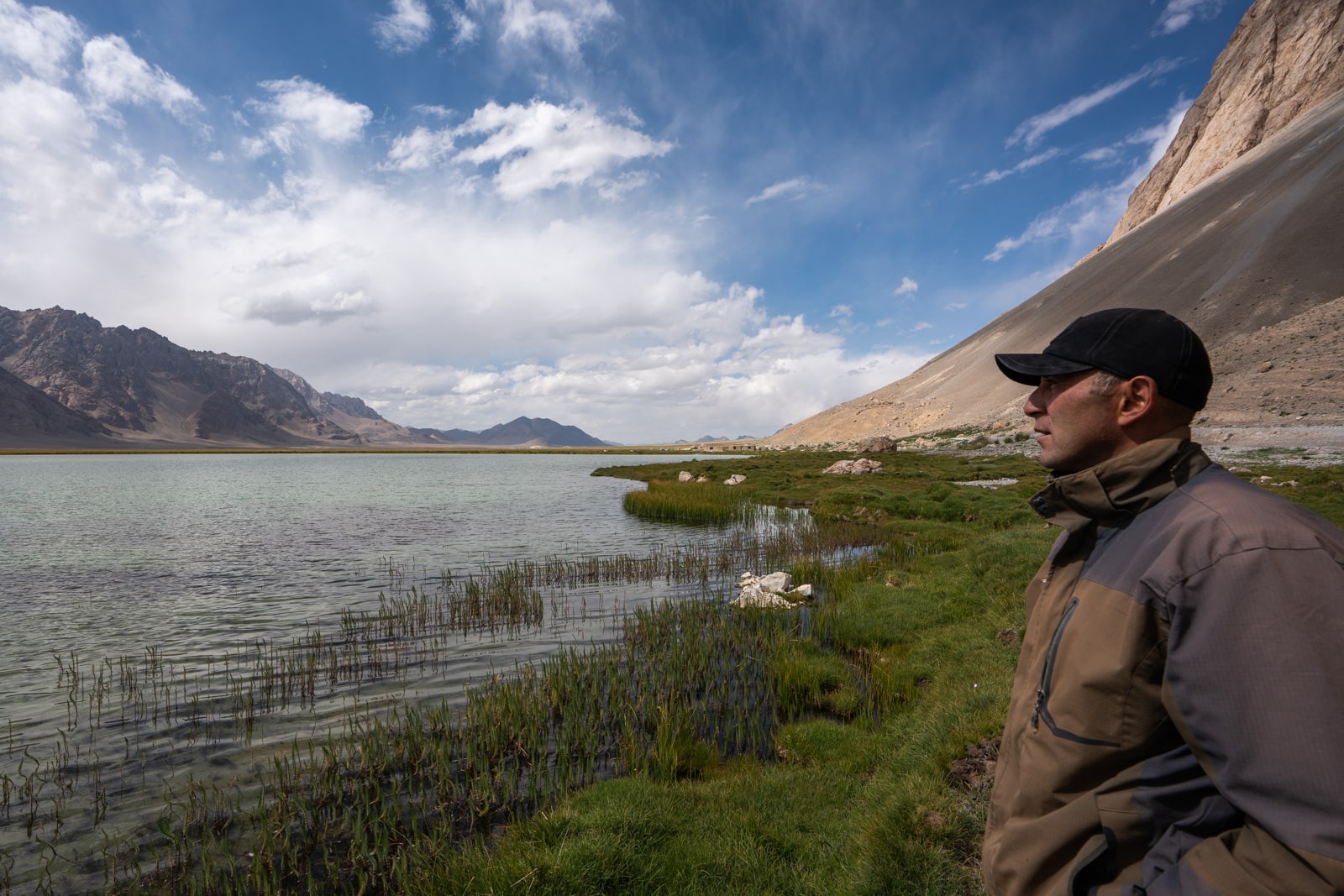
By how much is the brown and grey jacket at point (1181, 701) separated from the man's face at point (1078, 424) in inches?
6.9

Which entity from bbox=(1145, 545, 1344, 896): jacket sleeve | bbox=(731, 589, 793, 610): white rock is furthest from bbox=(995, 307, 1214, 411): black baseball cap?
bbox=(731, 589, 793, 610): white rock

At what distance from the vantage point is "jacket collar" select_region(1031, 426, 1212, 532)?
8.98 ft

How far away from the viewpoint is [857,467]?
203ft

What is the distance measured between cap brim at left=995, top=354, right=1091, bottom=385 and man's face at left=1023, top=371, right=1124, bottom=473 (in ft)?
0.20

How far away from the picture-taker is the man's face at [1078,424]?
3.01 metres

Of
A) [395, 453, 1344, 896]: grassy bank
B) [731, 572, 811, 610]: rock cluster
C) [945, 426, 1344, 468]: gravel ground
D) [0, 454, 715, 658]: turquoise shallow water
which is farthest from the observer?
[945, 426, 1344, 468]: gravel ground

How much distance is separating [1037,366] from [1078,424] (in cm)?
42

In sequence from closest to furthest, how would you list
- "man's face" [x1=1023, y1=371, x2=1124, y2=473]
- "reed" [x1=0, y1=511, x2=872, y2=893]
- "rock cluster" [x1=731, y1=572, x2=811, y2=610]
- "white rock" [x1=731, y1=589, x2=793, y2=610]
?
"man's face" [x1=1023, y1=371, x2=1124, y2=473] < "reed" [x1=0, y1=511, x2=872, y2=893] < "white rock" [x1=731, y1=589, x2=793, y2=610] < "rock cluster" [x1=731, y1=572, x2=811, y2=610]

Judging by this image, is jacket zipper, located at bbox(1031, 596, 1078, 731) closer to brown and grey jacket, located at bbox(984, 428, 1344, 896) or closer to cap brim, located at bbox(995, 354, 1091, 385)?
brown and grey jacket, located at bbox(984, 428, 1344, 896)

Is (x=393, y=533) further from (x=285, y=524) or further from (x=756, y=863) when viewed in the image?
(x=756, y=863)

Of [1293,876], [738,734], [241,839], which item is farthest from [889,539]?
[1293,876]

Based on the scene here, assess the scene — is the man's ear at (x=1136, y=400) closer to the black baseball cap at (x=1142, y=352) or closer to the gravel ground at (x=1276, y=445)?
the black baseball cap at (x=1142, y=352)

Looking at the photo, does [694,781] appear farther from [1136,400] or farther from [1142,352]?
[1142,352]

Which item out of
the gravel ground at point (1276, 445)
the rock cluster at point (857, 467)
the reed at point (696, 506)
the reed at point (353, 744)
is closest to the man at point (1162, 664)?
the reed at point (353, 744)
